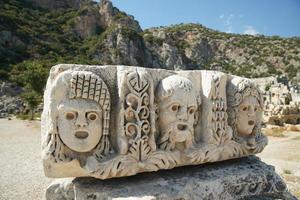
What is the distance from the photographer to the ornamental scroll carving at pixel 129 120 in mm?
3510

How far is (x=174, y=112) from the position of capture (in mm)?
3980

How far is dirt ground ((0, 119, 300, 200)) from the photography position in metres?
7.15

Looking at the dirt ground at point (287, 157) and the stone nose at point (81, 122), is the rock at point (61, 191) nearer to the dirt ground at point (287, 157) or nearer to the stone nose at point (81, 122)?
the stone nose at point (81, 122)

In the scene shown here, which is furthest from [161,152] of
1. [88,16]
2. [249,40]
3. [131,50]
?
[249,40]

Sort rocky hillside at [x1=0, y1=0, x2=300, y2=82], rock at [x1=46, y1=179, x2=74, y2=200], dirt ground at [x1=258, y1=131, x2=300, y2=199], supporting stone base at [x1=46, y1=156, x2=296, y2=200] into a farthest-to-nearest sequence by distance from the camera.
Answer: rocky hillside at [x1=0, y1=0, x2=300, y2=82] < dirt ground at [x1=258, y1=131, x2=300, y2=199] < rock at [x1=46, y1=179, x2=74, y2=200] < supporting stone base at [x1=46, y1=156, x2=296, y2=200]

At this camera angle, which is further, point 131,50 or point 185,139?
point 131,50

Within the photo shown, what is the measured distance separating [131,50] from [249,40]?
151 feet

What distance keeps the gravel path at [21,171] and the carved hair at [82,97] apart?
3.70 metres

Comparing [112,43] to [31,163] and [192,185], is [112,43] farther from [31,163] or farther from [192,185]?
[192,185]

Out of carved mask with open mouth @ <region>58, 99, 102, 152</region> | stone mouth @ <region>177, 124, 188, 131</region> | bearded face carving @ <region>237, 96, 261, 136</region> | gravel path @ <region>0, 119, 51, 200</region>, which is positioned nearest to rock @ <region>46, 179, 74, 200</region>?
carved mask with open mouth @ <region>58, 99, 102, 152</region>

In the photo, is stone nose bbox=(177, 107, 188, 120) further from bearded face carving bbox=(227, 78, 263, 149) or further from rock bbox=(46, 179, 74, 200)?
rock bbox=(46, 179, 74, 200)

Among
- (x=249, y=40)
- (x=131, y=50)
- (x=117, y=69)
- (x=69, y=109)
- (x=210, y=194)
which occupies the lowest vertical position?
(x=210, y=194)

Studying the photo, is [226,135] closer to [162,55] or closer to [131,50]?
[131,50]

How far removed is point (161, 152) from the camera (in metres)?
3.88
